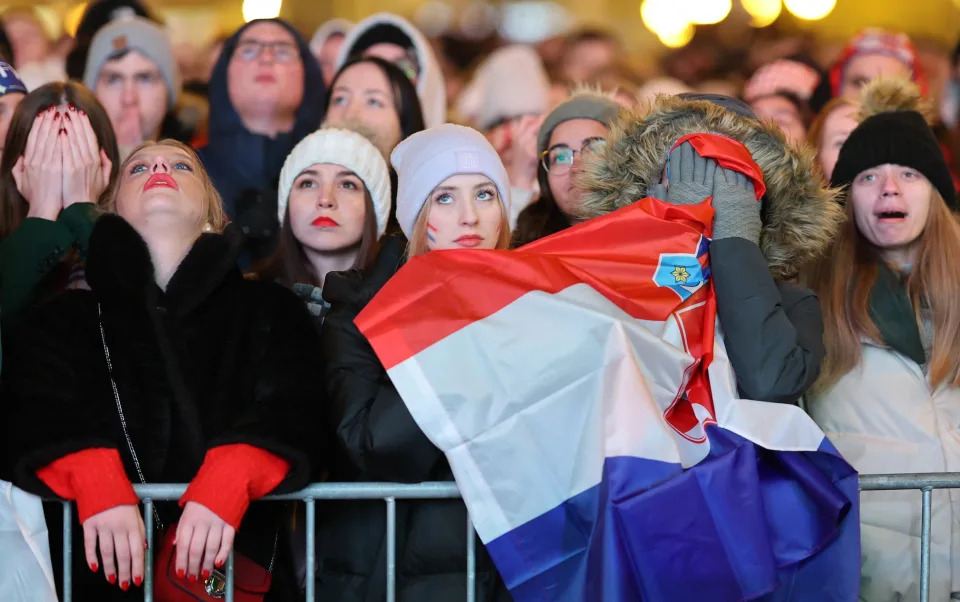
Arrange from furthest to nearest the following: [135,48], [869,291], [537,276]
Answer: [135,48]
[869,291]
[537,276]

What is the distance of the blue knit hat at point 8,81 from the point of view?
188 inches

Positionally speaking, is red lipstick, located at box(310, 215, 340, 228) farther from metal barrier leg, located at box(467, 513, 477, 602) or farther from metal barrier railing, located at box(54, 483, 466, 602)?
metal barrier leg, located at box(467, 513, 477, 602)

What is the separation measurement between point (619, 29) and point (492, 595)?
591cm

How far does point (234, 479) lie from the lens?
3.19 metres

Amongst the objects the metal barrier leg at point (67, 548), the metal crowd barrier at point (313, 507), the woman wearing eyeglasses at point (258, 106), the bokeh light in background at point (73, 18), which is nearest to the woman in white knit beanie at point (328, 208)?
the woman wearing eyeglasses at point (258, 106)

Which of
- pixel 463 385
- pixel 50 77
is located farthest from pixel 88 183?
pixel 50 77

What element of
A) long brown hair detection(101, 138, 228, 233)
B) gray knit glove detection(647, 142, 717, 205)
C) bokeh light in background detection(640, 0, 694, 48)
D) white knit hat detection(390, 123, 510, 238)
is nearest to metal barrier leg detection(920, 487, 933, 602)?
gray knit glove detection(647, 142, 717, 205)

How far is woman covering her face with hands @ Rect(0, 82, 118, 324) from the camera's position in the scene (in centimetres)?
392

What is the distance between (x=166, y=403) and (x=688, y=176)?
158 centimetres

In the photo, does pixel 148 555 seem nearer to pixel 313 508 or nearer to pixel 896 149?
pixel 313 508

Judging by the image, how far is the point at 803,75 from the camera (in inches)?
265

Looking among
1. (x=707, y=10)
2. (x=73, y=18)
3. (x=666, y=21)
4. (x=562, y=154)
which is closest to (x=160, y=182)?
(x=562, y=154)

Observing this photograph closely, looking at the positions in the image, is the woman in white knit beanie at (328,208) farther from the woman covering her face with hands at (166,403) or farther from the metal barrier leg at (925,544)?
Result: the metal barrier leg at (925,544)

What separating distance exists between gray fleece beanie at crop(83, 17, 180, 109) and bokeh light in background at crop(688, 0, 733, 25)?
13.0 ft
